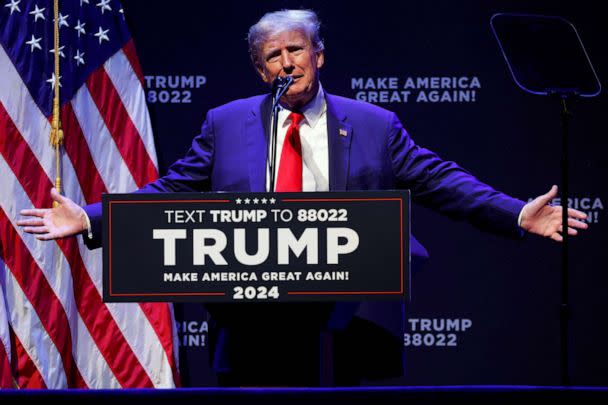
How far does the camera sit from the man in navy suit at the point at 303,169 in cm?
254

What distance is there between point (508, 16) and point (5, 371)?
2759 mm

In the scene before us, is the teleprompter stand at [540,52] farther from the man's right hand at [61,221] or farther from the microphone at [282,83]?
the man's right hand at [61,221]

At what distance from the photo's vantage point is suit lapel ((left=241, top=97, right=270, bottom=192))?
276cm

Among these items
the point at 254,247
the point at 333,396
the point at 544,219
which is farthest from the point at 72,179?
the point at 333,396

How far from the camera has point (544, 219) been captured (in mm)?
2566

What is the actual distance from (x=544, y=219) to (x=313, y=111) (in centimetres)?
81

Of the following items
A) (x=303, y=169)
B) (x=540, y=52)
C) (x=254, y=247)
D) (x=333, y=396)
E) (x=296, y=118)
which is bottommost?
(x=333, y=396)

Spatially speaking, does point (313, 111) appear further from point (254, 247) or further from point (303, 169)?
point (254, 247)

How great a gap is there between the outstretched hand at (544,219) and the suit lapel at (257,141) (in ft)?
2.53

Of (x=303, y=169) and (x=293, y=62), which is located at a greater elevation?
(x=293, y=62)

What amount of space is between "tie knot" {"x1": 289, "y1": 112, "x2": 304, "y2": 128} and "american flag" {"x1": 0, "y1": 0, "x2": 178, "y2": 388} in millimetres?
1728

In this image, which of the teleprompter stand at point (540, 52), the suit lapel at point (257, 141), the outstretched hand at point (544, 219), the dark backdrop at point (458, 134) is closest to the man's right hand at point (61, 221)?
the suit lapel at point (257, 141)

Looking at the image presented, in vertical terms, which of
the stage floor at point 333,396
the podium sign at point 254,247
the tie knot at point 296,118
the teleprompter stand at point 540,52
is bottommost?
the stage floor at point 333,396

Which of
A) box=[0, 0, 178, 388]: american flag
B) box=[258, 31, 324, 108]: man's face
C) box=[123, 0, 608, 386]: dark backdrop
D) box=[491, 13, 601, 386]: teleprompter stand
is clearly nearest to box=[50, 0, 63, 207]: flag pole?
box=[0, 0, 178, 388]: american flag
